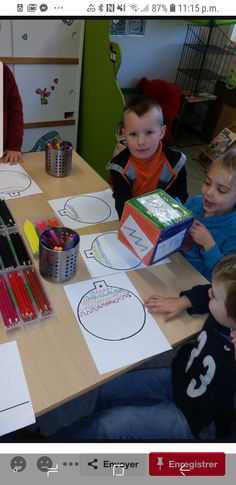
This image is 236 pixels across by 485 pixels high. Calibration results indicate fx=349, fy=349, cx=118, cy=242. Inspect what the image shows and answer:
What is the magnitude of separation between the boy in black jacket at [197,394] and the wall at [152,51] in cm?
218

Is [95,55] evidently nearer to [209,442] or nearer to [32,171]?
[32,171]

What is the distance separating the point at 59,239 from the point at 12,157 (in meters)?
0.57

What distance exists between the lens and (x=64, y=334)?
0.68 meters

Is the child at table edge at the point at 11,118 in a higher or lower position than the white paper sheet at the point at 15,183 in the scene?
higher

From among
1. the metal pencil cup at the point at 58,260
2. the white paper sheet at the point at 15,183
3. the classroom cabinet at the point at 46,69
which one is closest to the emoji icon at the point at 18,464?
the metal pencil cup at the point at 58,260

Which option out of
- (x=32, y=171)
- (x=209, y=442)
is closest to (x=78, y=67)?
(x=32, y=171)

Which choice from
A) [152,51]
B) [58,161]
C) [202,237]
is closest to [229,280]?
[202,237]

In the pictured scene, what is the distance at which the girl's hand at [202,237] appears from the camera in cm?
89

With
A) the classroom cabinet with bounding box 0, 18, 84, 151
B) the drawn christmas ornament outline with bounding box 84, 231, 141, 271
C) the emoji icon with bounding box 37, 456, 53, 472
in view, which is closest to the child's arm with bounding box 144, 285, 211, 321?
the drawn christmas ornament outline with bounding box 84, 231, 141, 271

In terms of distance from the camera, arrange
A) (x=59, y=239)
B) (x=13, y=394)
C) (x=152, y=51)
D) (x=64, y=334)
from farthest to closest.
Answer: (x=152, y=51) < (x=59, y=239) < (x=64, y=334) < (x=13, y=394)

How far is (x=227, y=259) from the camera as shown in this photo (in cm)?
71

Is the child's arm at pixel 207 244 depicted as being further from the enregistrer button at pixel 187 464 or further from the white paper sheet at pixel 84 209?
the enregistrer button at pixel 187 464

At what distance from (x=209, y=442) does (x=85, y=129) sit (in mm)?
2076

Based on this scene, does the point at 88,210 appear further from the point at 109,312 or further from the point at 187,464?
the point at 187,464
